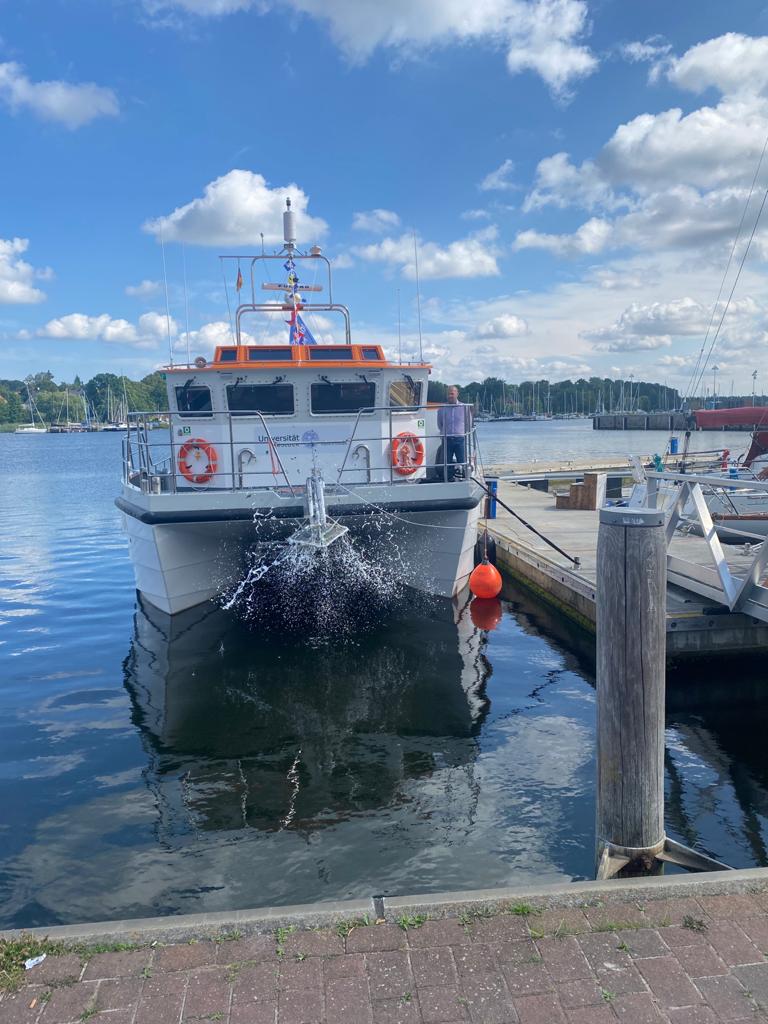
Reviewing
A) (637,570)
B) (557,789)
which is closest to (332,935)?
(637,570)

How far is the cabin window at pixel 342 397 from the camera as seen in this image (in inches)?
402

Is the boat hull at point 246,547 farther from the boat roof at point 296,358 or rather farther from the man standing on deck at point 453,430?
the boat roof at point 296,358

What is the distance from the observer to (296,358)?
1016 centimetres

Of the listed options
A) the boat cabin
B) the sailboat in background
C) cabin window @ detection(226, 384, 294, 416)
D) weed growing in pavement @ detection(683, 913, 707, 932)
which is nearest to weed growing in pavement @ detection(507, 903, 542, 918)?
weed growing in pavement @ detection(683, 913, 707, 932)

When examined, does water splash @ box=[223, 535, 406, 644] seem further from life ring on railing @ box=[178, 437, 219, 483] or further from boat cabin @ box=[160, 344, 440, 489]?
life ring on railing @ box=[178, 437, 219, 483]

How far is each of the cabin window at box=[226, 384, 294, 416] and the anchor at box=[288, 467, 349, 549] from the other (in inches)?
77.8

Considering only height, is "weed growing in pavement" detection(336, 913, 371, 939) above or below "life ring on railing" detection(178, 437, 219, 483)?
below

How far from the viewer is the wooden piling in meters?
3.46

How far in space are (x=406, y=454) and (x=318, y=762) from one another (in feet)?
17.0

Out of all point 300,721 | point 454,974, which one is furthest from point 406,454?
point 454,974

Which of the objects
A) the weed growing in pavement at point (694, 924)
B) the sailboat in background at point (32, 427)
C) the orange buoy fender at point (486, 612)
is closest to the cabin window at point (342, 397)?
the orange buoy fender at point (486, 612)

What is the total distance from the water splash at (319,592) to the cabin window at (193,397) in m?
2.24

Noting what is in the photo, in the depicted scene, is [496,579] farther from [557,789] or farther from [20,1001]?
[20,1001]

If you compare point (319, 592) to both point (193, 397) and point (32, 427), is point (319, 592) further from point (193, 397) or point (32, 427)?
point (32, 427)
